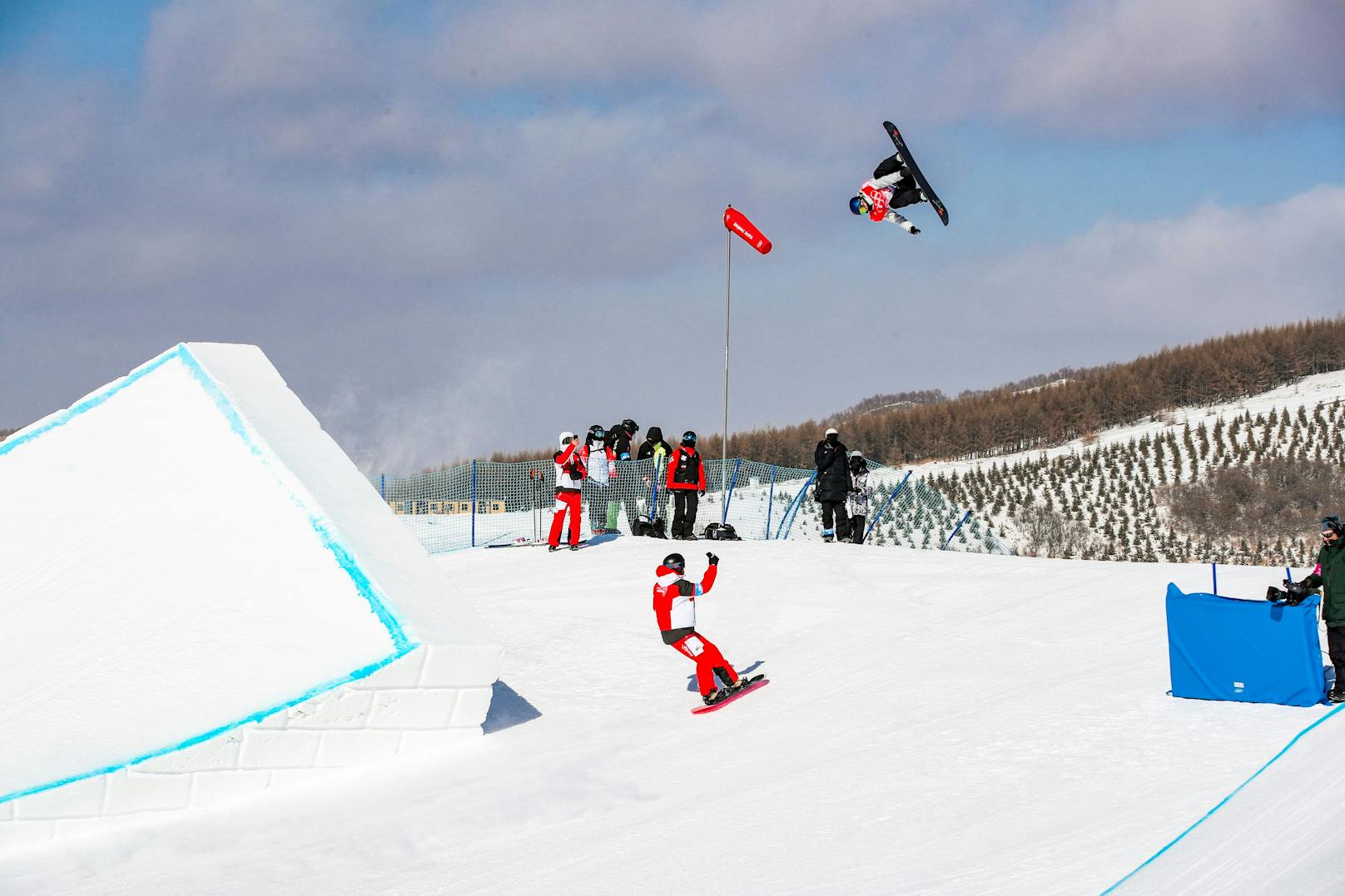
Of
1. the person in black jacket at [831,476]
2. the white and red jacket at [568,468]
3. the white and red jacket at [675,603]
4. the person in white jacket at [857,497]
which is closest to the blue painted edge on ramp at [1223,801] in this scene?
the white and red jacket at [675,603]

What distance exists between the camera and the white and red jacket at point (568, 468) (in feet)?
54.0

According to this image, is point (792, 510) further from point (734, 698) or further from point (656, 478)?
point (734, 698)

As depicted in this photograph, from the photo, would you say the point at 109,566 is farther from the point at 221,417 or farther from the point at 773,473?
the point at 773,473

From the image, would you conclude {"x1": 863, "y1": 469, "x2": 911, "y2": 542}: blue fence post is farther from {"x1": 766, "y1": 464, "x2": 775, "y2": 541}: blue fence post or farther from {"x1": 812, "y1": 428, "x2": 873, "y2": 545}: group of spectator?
{"x1": 812, "y1": 428, "x2": 873, "y2": 545}: group of spectator

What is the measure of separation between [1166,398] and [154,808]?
44.5 m

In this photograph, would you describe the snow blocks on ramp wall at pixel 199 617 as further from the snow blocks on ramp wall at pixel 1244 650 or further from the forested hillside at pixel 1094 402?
the forested hillside at pixel 1094 402

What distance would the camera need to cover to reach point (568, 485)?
16.8 m

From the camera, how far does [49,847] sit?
22.9 ft

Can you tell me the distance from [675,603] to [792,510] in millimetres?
11845

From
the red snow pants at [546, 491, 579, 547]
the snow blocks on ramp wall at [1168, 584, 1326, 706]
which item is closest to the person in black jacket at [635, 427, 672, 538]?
the red snow pants at [546, 491, 579, 547]

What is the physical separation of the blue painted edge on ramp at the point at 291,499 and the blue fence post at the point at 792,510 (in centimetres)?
1247

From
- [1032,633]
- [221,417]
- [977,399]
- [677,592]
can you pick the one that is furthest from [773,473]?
[977,399]

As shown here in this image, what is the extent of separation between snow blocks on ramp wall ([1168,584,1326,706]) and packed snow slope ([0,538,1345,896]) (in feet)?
0.65

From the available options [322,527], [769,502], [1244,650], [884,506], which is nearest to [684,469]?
[769,502]
